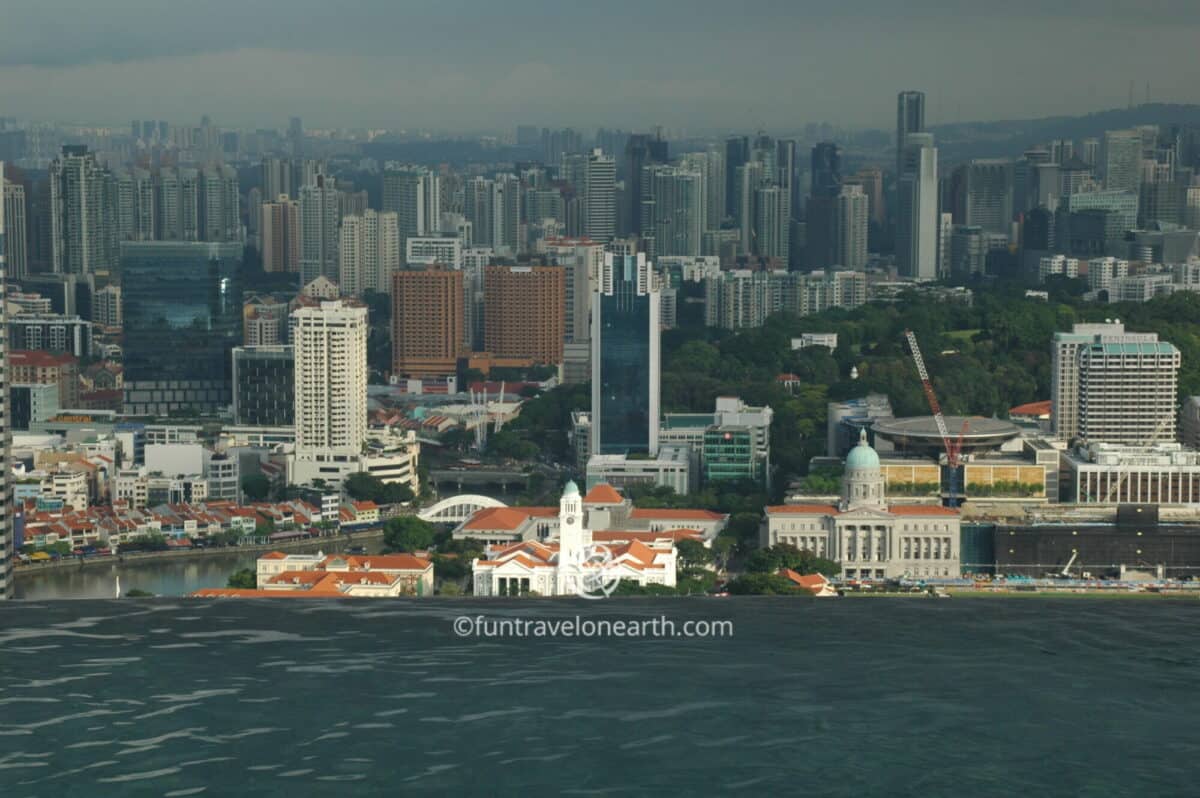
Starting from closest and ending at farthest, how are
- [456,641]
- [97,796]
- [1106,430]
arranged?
[97,796]
[456,641]
[1106,430]

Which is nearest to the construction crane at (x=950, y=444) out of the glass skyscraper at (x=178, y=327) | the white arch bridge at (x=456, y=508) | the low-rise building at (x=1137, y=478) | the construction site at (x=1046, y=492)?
the construction site at (x=1046, y=492)

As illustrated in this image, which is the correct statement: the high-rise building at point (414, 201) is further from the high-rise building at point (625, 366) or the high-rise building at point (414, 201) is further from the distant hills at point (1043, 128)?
the high-rise building at point (625, 366)

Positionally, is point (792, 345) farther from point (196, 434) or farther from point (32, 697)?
point (32, 697)

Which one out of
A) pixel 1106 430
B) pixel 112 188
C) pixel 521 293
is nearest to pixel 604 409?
pixel 1106 430

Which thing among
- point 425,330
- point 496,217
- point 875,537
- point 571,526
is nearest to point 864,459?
point 875,537

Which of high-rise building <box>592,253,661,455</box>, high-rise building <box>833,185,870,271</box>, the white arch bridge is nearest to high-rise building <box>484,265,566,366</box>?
high-rise building <box>833,185,870,271</box>

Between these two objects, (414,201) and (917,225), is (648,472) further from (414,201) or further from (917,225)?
(917,225)
